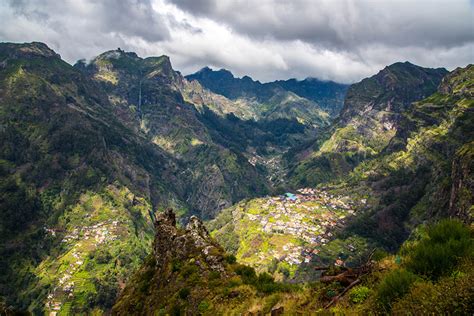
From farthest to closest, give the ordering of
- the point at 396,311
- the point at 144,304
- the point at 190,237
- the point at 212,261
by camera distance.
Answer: the point at 190,237
the point at 144,304
the point at 212,261
the point at 396,311

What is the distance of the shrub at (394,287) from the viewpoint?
11.7 m

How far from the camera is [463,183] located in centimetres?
19025

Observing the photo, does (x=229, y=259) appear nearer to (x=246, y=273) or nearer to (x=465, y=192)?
(x=246, y=273)

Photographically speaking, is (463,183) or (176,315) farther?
(463,183)

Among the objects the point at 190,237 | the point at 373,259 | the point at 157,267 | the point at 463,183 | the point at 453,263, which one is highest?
the point at 453,263

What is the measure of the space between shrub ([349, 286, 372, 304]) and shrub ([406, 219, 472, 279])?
7.56 feet

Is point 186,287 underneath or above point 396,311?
underneath

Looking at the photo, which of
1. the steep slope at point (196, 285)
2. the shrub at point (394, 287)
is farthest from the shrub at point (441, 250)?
the steep slope at point (196, 285)

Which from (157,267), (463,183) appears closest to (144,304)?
(157,267)

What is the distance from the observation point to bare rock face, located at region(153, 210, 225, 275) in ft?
142

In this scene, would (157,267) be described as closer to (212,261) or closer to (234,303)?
(212,261)

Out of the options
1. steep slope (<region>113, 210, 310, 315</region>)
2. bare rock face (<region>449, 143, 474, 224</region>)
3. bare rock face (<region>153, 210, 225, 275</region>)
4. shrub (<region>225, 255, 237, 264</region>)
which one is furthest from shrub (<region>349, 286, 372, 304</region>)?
bare rock face (<region>449, 143, 474, 224</region>)

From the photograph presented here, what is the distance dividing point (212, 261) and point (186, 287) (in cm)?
586

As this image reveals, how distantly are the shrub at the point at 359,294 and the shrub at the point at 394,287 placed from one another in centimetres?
231
